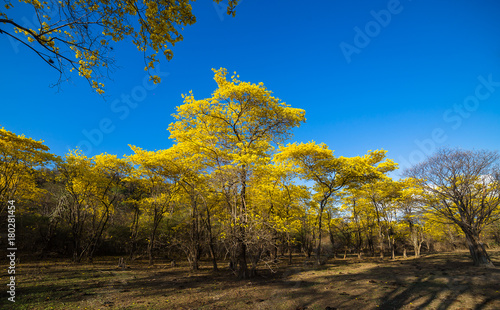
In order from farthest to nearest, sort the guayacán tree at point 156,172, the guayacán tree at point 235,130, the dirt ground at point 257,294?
the guayacán tree at point 156,172 < the guayacán tree at point 235,130 < the dirt ground at point 257,294

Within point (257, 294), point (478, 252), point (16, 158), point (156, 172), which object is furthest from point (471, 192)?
point (16, 158)

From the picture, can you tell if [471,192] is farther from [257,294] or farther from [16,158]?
[16,158]

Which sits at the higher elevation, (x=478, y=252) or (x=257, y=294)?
(x=257, y=294)

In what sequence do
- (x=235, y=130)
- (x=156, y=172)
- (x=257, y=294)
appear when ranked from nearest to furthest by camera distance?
(x=257, y=294), (x=235, y=130), (x=156, y=172)

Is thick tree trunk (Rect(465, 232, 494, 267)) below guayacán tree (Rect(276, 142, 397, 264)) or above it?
below

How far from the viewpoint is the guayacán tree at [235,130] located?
8.61 metres

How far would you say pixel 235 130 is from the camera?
1000 cm

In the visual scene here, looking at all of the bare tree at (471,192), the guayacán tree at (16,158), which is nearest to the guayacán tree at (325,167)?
the bare tree at (471,192)

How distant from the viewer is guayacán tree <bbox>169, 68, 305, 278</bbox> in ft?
28.2

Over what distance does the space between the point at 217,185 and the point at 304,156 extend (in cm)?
731

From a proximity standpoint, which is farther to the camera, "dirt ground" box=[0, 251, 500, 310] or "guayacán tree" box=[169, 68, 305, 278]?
"guayacán tree" box=[169, 68, 305, 278]

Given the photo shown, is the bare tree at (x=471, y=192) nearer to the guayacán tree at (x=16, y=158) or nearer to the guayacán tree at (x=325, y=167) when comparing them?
the guayacán tree at (x=325, y=167)

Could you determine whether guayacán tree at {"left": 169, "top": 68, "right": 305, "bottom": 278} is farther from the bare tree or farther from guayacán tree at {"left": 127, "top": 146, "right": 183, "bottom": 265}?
the bare tree

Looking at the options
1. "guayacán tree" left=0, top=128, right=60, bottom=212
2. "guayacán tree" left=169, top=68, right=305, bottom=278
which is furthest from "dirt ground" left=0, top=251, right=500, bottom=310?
"guayacán tree" left=0, top=128, right=60, bottom=212
